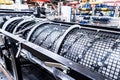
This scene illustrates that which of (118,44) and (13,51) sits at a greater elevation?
(118,44)

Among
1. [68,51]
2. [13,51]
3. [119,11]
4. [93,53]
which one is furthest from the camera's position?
[119,11]

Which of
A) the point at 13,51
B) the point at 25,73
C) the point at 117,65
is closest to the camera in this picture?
the point at 117,65

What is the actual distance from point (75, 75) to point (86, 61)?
1.21 ft

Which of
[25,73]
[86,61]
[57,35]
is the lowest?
[25,73]

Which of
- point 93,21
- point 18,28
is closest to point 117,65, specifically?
point 18,28

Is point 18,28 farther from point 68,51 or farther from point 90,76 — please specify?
point 90,76

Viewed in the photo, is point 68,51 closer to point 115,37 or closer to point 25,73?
point 115,37

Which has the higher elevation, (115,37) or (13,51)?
(115,37)

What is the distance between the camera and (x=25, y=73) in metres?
1.63

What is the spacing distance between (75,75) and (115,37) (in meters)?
0.50

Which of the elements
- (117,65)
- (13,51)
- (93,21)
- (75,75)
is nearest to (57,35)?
(13,51)

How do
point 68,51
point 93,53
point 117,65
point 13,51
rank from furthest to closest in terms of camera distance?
point 13,51
point 68,51
point 93,53
point 117,65

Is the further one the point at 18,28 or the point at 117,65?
the point at 18,28

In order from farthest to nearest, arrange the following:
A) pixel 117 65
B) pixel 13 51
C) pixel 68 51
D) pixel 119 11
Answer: pixel 119 11
pixel 13 51
pixel 68 51
pixel 117 65
